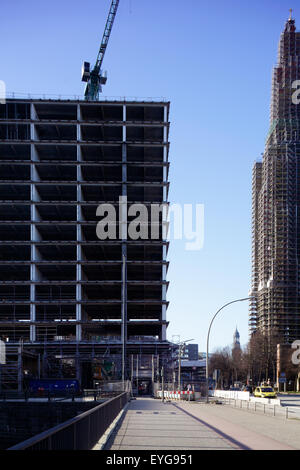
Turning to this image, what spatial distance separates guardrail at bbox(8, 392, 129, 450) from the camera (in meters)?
8.63

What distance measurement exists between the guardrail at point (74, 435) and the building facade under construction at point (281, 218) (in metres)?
142

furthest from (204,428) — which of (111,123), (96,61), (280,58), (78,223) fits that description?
(280,58)

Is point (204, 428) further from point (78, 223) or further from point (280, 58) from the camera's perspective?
point (280, 58)

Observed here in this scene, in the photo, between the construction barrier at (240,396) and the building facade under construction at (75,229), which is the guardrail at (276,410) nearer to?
the construction barrier at (240,396)

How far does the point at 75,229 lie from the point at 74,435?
7789 centimetres

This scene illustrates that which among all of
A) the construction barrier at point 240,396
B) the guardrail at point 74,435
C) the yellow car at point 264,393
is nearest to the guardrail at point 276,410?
the construction barrier at point 240,396

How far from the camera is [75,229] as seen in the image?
89.1 metres

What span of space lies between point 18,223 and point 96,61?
50708 mm

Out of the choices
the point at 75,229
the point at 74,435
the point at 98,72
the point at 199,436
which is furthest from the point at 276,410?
the point at 98,72

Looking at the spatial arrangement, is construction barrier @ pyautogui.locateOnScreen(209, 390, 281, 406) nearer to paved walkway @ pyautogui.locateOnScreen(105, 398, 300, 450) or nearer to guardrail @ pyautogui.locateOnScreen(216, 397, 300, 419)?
guardrail @ pyautogui.locateOnScreen(216, 397, 300, 419)

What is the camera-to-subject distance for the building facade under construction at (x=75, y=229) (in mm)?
84875

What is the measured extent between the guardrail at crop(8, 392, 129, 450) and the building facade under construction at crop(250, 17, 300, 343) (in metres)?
142

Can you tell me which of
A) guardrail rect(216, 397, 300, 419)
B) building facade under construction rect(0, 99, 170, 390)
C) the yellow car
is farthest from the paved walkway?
building facade under construction rect(0, 99, 170, 390)

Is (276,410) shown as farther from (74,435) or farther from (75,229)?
(75,229)
